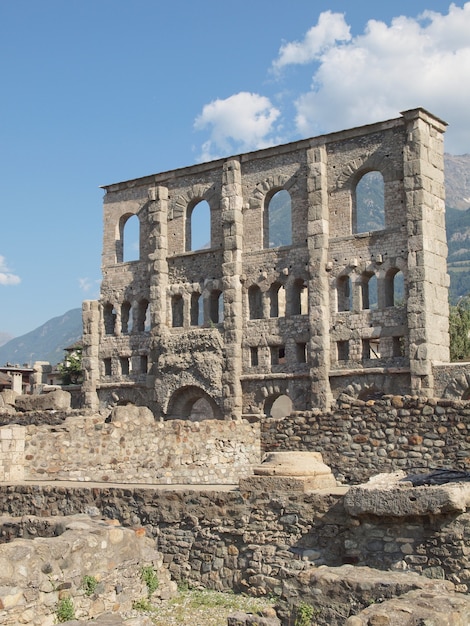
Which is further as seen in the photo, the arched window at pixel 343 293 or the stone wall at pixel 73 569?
the arched window at pixel 343 293

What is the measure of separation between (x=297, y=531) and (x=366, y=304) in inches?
829

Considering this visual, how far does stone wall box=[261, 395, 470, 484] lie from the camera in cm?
1276

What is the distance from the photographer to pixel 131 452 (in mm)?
15398

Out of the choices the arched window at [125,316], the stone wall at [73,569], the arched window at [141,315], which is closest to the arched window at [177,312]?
the arched window at [141,315]

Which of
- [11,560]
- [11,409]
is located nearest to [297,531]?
[11,560]

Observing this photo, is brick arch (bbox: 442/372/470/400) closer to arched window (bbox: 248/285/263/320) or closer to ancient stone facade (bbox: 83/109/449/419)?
ancient stone facade (bbox: 83/109/449/419)

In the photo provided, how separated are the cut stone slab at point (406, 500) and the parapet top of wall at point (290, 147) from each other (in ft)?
70.3

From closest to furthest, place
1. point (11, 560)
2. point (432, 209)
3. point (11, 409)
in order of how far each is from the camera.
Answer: point (11, 560) → point (11, 409) → point (432, 209)

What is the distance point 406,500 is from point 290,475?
1.81 m

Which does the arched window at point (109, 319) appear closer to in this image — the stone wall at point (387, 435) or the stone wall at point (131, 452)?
the stone wall at point (131, 452)

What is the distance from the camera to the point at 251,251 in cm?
3206

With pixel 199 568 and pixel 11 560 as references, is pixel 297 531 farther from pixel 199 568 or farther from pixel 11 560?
pixel 11 560

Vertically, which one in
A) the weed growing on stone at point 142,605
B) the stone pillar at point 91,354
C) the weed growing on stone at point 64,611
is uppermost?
the stone pillar at point 91,354

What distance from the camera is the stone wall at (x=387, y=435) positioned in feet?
41.9
